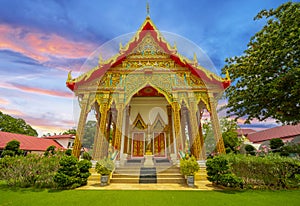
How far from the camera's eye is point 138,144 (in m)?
10.5

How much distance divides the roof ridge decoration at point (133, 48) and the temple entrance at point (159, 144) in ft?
15.1

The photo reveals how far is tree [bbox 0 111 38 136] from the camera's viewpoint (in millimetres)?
28894

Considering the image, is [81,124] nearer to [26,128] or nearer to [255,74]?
[255,74]

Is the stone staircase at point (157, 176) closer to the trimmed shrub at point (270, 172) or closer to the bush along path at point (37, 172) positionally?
the bush along path at point (37, 172)

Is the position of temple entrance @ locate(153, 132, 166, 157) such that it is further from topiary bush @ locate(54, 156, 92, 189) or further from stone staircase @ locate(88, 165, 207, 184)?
topiary bush @ locate(54, 156, 92, 189)

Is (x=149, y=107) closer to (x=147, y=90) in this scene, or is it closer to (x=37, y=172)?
(x=147, y=90)

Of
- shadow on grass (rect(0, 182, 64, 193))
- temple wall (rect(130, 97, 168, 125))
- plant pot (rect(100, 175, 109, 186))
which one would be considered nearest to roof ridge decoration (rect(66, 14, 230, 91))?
temple wall (rect(130, 97, 168, 125))

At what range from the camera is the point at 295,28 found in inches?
302

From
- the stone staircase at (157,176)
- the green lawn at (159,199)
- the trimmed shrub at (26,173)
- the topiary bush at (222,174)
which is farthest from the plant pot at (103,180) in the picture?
the topiary bush at (222,174)

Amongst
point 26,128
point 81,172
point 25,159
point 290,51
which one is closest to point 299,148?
point 290,51

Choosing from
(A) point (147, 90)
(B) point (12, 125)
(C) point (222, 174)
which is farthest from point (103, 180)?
(B) point (12, 125)

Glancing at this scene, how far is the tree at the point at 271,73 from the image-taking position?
8172 millimetres

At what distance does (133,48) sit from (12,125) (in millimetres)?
33413

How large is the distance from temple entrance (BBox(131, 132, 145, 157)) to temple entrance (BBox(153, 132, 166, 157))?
2.65 ft
